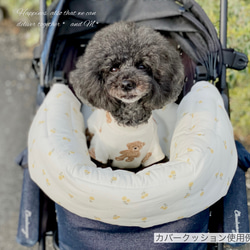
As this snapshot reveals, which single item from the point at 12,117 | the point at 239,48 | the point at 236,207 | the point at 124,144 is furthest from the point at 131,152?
the point at 12,117

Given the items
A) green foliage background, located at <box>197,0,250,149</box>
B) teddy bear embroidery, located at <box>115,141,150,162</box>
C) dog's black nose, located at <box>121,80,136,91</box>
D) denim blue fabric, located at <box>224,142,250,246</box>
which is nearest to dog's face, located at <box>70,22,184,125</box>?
dog's black nose, located at <box>121,80,136,91</box>

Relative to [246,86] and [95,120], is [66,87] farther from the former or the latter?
[246,86]

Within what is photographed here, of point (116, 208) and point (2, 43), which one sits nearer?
point (116, 208)

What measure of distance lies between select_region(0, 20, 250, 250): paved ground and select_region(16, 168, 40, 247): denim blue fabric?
0.64 metres

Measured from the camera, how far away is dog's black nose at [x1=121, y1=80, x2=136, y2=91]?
1.37 m

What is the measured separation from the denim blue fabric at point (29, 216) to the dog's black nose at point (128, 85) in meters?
0.63

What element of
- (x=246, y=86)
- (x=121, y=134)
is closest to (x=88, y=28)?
(x=121, y=134)

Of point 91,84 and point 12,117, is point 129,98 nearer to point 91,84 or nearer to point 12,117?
point 91,84

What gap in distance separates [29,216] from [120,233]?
1.43ft

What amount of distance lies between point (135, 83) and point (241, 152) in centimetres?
61

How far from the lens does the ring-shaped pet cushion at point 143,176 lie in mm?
1299

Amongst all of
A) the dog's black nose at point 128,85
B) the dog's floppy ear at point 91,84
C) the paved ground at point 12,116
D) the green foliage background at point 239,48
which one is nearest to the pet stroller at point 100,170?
the dog's floppy ear at point 91,84

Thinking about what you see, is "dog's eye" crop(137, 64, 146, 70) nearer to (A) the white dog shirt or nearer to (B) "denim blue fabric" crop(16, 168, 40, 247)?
(A) the white dog shirt

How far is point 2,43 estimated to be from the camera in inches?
144
